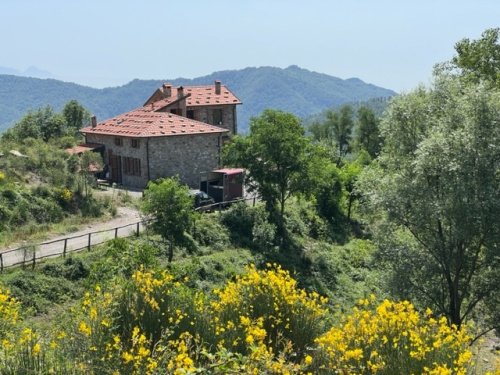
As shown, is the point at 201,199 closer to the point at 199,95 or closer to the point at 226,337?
the point at 199,95

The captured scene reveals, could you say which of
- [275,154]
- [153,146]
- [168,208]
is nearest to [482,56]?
[275,154]

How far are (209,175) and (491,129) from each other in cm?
2361

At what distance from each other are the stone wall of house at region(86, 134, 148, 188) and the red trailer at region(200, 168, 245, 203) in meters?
4.95

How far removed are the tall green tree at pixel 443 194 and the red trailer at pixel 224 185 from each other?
16623 millimetres

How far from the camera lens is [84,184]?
35656 mm

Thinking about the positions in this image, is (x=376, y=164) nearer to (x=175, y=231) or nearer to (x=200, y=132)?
(x=175, y=231)

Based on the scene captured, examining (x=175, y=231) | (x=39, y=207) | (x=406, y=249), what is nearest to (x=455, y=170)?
(x=406, y=249)

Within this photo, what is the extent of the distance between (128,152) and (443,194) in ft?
92.8

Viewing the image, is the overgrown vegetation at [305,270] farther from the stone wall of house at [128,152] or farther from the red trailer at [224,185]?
the stone wall of house at [128,152]

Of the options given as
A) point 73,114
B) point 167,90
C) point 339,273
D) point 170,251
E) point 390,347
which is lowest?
point 339,273

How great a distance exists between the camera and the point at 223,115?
59.3 metres

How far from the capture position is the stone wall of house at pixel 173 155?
43.2 metres

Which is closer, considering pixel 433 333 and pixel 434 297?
pixel 433 333

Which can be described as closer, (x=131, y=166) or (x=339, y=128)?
(x=131, y=166)
